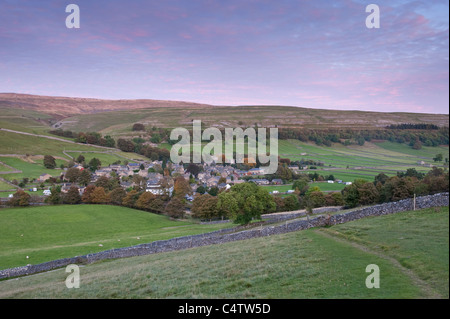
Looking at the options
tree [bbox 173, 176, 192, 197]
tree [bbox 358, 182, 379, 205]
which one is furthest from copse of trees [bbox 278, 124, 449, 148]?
tree [bbox 173, 176, 192, 197]

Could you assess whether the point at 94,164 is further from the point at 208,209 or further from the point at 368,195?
the point at 368,195

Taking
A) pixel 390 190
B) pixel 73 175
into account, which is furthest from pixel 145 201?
pixel 390 190

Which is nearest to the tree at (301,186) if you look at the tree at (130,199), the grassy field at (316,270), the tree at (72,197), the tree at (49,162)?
the tree at (130,199)

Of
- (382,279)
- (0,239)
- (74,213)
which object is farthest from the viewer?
(74,213)

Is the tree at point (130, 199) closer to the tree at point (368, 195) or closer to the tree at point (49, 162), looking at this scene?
the tree at point (49, 162)
